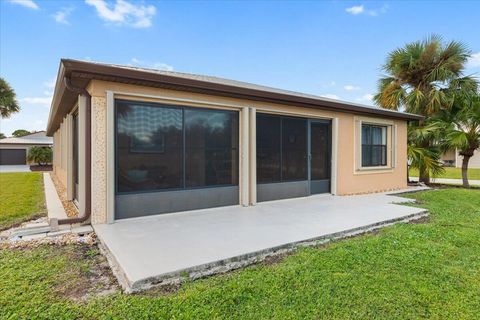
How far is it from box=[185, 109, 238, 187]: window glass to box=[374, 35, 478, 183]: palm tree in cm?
865

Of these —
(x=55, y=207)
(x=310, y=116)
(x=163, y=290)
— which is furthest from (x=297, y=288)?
(x=55, y=207)

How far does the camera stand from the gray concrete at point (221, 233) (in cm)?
329

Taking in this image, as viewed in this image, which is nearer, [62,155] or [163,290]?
[163,290]

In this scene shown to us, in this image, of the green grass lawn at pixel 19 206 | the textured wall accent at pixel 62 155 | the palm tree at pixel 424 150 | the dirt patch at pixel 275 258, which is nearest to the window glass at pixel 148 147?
the green grass lawn at pixel 19 206

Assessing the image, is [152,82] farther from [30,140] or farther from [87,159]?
[30,140]

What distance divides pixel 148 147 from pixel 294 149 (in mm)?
4085

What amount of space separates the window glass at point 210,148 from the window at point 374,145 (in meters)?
5.27

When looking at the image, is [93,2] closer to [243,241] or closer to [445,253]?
[243,241]

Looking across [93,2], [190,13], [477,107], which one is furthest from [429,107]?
[93,2]

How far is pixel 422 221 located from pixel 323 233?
2796 mm

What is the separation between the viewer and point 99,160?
506cm

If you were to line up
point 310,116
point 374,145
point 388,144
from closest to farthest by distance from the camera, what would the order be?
point 310,116
point 374,145
point 388,144

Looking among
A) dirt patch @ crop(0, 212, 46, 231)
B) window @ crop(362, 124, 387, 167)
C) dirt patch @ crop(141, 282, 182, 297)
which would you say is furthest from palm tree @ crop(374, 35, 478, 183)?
dirt patch @ crop(0, 212, 46, 231)

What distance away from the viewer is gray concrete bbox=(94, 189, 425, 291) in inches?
129
